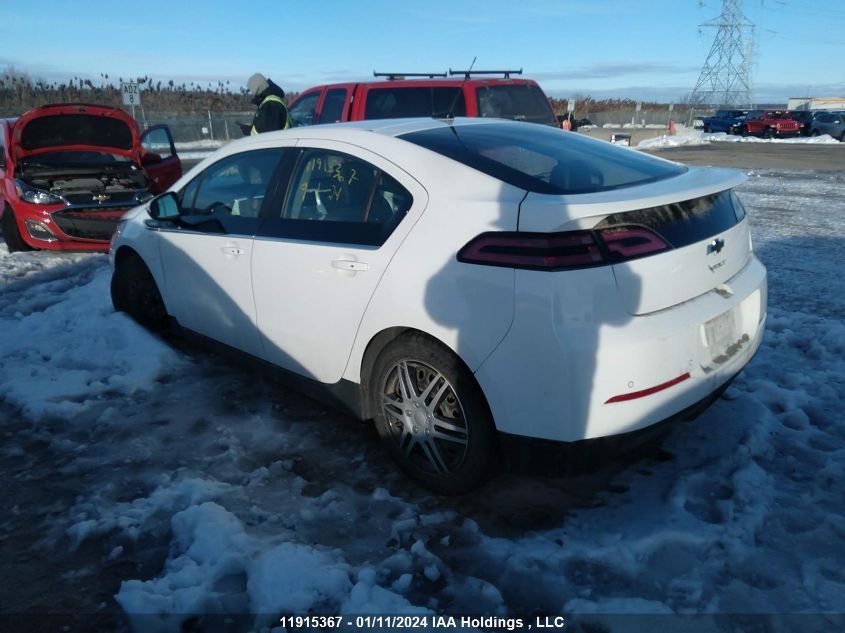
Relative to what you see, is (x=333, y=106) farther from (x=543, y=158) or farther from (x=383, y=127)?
(x=543, y=158)

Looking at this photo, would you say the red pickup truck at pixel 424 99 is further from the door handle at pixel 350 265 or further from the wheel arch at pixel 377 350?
the wheel arch at pixel 377 350

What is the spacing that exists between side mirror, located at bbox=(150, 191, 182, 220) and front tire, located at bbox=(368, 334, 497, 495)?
2.09m

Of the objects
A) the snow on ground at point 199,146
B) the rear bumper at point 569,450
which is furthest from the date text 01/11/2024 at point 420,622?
the snow on ground at point 199,146

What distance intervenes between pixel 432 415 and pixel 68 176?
7.68 m

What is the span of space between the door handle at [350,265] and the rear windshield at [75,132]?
7.40 metres

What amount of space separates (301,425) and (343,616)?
1.55 m

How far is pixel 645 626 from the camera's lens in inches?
88.2

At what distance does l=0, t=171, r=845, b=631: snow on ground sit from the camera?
2.42m

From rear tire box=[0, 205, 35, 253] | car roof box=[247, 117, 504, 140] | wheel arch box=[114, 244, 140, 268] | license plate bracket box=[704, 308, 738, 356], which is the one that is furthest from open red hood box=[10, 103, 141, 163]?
license plate bracket box=[704, 308, 738, 356]

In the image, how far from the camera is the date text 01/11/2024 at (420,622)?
2.27 meters

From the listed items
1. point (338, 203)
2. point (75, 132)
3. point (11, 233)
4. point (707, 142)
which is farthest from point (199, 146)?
point (338, 203)

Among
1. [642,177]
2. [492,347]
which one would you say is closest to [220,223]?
[492,347]

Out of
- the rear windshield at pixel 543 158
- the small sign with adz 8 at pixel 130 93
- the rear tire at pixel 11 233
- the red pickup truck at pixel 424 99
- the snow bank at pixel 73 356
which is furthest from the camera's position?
the small sign with adz 8 at pixel 130 93

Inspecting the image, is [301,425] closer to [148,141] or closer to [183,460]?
[183,460]
